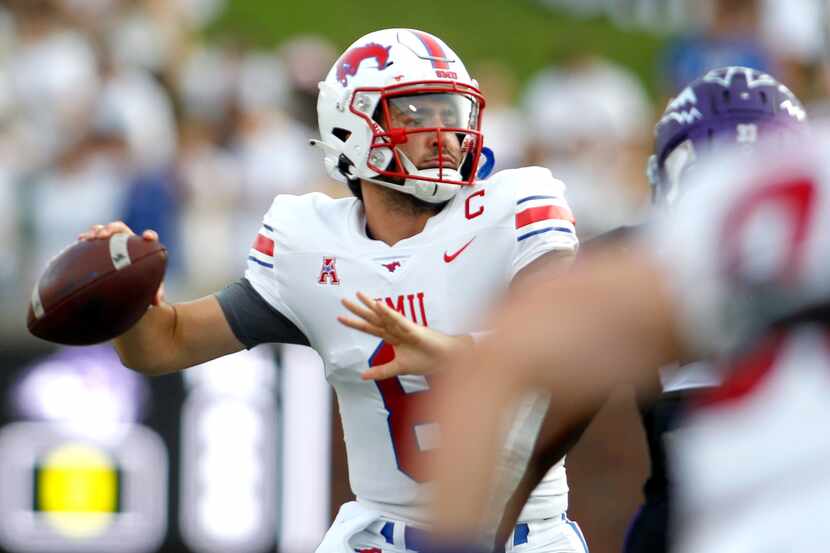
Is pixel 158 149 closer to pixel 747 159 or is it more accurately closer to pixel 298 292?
pixel 298 292

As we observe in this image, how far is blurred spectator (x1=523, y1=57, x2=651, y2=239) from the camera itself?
30.0 ft

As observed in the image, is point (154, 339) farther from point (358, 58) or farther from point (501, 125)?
point (501, 125)

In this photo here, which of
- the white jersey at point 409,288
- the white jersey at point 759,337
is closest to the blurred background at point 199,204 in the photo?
the white jersey at point 409,288

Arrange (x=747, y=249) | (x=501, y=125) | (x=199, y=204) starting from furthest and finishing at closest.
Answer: (x=501, y=125)
(x=199, y=204)
(x=747, y=249)

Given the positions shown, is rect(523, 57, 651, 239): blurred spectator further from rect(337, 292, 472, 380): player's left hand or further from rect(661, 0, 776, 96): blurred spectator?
rect(337, 292, 472, 380): player's left hand

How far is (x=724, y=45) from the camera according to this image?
25.3 feet

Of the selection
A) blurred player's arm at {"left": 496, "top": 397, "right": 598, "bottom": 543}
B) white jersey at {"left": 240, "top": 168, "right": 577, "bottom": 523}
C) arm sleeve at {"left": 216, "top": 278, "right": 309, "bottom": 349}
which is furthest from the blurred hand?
blurred player's arm at {"left": 496, "top": 397, "right": 598, "bottom": 543}

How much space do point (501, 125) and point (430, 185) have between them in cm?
599

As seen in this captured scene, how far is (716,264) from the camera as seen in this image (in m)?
1.53

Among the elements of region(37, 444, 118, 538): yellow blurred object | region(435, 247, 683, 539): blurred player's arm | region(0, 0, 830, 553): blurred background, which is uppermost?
region(435, 247, 683, 539): blurred player's arm

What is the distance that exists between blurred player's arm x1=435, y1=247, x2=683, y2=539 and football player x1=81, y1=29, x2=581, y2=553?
5.66 feet

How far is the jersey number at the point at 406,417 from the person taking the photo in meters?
3.43

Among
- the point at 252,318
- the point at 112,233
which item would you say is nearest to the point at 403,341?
the point at 252,318

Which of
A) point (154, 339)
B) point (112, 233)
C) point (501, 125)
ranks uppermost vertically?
point (112, 233)
